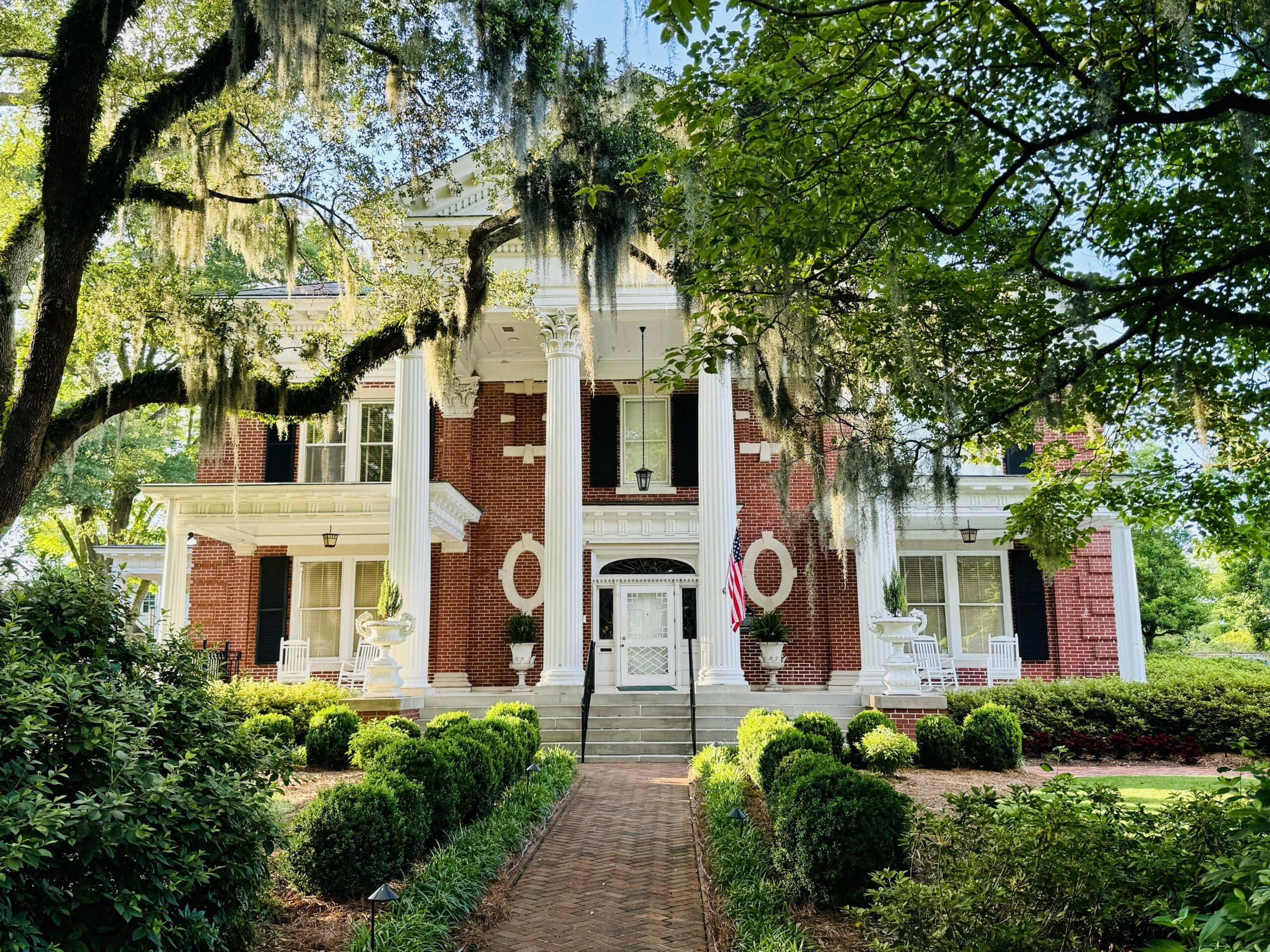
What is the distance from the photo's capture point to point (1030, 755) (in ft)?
48.2

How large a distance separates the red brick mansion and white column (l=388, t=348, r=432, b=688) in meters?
1.36

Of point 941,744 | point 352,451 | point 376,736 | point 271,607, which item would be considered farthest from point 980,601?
point 271,607

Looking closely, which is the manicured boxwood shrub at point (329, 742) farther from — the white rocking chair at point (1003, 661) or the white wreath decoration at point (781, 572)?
A: the white rocking chair at point (1003, 661)

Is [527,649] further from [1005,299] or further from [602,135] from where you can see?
[1005,299]

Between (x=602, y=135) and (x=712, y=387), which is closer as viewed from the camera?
(x=602, y=135)

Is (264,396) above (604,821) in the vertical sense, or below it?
above

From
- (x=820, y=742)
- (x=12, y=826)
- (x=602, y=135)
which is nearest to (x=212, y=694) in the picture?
(x=12, y=826)

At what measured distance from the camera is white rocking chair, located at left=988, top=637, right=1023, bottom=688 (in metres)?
18.3

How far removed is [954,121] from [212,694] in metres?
5.50

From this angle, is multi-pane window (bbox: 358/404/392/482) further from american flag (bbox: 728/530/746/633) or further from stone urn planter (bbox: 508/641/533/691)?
american flag (bbox: 728/530/746/633)

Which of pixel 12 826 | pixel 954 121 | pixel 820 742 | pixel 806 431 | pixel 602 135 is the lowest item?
pixel 820 742

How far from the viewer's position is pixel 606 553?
1914 cm

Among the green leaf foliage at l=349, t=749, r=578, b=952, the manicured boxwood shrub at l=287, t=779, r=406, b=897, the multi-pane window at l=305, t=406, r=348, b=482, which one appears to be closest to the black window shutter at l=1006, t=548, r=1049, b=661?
the green leaf foliage at l=349, t=749, r=578, b=952

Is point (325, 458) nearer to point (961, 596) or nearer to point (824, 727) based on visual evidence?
point (824, 727)
